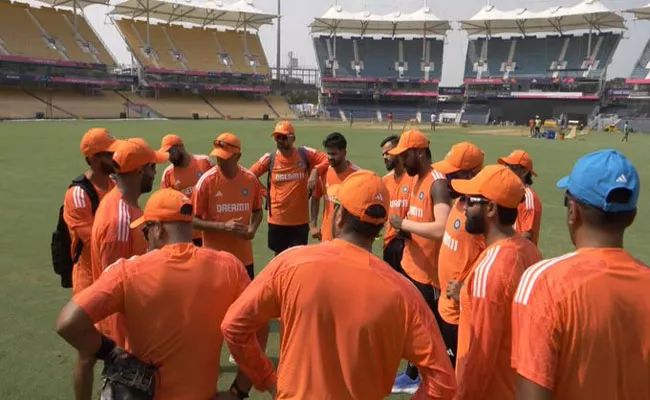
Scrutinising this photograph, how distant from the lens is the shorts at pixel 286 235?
6527 millimetres

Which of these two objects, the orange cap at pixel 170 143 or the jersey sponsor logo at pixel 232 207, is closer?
the jersey sponsor logo at pixel 232 207

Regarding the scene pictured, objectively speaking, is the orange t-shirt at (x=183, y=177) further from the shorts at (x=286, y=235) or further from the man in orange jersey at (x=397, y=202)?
the man in orange jersey at (x=397, y=202)

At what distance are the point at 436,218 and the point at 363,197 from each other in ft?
6.94

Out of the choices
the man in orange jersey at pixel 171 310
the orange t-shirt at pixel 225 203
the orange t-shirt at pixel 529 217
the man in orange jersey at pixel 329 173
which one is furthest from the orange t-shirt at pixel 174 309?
the orange t-shirt at pixel 529 217

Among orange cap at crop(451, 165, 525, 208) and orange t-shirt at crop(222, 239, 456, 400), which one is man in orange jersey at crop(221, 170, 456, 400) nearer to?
orange t-shirt at crop(222, 239, 456, 400)

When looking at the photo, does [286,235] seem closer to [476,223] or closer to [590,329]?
[476,223]

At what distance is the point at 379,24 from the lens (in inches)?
3022

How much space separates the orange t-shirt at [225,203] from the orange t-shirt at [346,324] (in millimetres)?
2912

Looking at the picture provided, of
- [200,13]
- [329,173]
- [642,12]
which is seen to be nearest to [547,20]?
[642,12]

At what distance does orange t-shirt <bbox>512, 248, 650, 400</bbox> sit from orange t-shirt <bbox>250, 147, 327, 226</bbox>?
4602 millimetres

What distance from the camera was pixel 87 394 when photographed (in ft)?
9.75

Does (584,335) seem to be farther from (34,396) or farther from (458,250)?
(34,396)

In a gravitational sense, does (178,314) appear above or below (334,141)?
below

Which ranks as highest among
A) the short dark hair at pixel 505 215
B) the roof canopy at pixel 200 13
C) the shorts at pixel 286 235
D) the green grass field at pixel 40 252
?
the roof canopy at pixel 200 13
